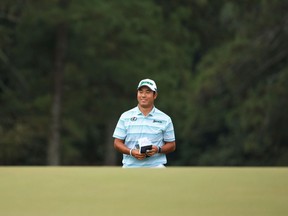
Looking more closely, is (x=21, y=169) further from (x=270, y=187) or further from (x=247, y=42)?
(x=247, y=42)

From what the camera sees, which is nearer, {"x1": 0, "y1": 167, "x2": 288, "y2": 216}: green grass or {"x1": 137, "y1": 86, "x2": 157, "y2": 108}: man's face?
{"x1": 0, "y1": 167, "x2": 288, "y2": 216}: green grass

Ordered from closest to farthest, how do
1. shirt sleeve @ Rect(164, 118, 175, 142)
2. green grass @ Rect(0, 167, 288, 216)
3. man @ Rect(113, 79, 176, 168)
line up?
1. green grass @ Rect(0, 167, 288, 216)
2. man @ Rect(113, 79, 176, 168)
3. shirt sleeve @ Rect(164, 118, 175, 142)

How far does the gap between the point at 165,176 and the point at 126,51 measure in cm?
3281

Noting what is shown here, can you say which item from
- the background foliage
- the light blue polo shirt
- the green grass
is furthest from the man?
the background foliage

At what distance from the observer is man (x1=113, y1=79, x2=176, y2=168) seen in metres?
7.37

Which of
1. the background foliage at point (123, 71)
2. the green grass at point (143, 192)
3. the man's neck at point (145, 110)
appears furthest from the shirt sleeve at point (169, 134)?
the background foliage at point (123, 71)

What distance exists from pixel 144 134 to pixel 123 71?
29.6 metres

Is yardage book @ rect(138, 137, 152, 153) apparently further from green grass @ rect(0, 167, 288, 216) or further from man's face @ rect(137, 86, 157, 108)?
green grass @ rect(0, 167, 288, 216)

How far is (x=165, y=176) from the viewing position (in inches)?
204

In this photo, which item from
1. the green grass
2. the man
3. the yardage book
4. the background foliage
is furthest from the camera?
the background foliage

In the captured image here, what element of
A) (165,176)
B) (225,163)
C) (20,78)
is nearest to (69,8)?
(20,78)

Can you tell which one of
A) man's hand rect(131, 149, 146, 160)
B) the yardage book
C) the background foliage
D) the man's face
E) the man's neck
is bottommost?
man's hand rect(131, 149, 146, 160)

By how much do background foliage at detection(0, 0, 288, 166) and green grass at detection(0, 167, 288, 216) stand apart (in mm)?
27605

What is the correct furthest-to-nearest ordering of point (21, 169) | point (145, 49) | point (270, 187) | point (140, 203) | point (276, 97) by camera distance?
point (145, 49) → point (276, 97) → point (21, 169) → point (270, 187) → point (140, 203)
